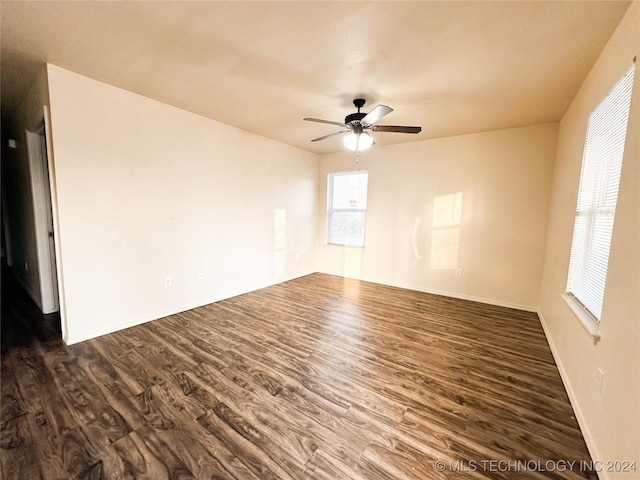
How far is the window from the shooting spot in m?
5.09

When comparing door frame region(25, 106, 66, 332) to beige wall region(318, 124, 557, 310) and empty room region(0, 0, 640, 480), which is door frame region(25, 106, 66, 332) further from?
beige wall region(318, 124, 557, 310)

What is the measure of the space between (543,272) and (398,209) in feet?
7.14

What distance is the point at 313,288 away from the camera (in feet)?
14.9

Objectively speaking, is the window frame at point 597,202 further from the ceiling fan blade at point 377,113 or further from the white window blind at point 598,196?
the ceiling fan blade at point 377,113

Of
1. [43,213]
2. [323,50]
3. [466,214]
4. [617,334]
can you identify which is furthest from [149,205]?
[466,214]

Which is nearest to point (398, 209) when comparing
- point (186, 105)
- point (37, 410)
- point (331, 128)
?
point (331, 128)

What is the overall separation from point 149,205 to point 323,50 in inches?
96.9

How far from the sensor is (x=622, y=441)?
1.15 metres

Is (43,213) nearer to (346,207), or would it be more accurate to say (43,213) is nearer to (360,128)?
(360,128)

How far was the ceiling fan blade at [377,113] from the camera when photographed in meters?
2.12

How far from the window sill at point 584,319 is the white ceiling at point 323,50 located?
1.87 meters

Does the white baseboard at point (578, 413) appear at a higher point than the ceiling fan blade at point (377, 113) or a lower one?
lower

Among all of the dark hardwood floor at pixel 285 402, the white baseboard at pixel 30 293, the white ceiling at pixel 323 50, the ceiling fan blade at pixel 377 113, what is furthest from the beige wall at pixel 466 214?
the white baseboard at pixel 30 293

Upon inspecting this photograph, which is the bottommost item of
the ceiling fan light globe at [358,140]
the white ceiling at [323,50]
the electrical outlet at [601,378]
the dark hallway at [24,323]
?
the dark hallway at [24,323]
